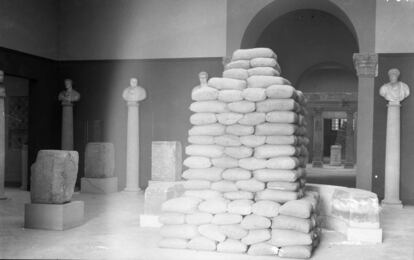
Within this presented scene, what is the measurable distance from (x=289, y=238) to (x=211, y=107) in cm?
215

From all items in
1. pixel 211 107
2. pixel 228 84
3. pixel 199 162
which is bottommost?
pixel 199 162

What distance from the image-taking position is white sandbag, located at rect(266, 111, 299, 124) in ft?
22.4

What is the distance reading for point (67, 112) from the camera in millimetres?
13062

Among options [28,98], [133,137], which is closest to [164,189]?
[133,137]

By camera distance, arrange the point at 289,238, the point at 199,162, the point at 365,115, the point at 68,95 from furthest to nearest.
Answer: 1. the point at 68,95
2. the point at 365,115
3. the point at 199,162
4. the point at 289,238

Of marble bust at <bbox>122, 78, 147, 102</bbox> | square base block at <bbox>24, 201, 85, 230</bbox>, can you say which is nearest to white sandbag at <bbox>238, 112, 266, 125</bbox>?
square base block at <bbox>24, 201, 85, 230</bbox>

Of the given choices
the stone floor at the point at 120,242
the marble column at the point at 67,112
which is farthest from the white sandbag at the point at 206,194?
the marble column at the point at 67,112

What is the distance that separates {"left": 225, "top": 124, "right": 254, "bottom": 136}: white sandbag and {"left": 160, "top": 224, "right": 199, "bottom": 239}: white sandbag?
4.74ft

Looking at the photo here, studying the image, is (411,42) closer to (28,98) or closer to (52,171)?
(52,171)

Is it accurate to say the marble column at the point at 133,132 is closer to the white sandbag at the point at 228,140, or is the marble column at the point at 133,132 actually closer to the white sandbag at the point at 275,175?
the white sandbag at the point at 228,140

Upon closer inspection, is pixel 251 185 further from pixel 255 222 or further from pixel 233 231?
pixel 233 231

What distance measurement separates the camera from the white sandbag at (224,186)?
6918mm

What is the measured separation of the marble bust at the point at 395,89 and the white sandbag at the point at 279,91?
4990 mm

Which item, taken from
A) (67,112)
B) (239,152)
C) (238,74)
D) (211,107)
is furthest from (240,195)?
(67,112)
